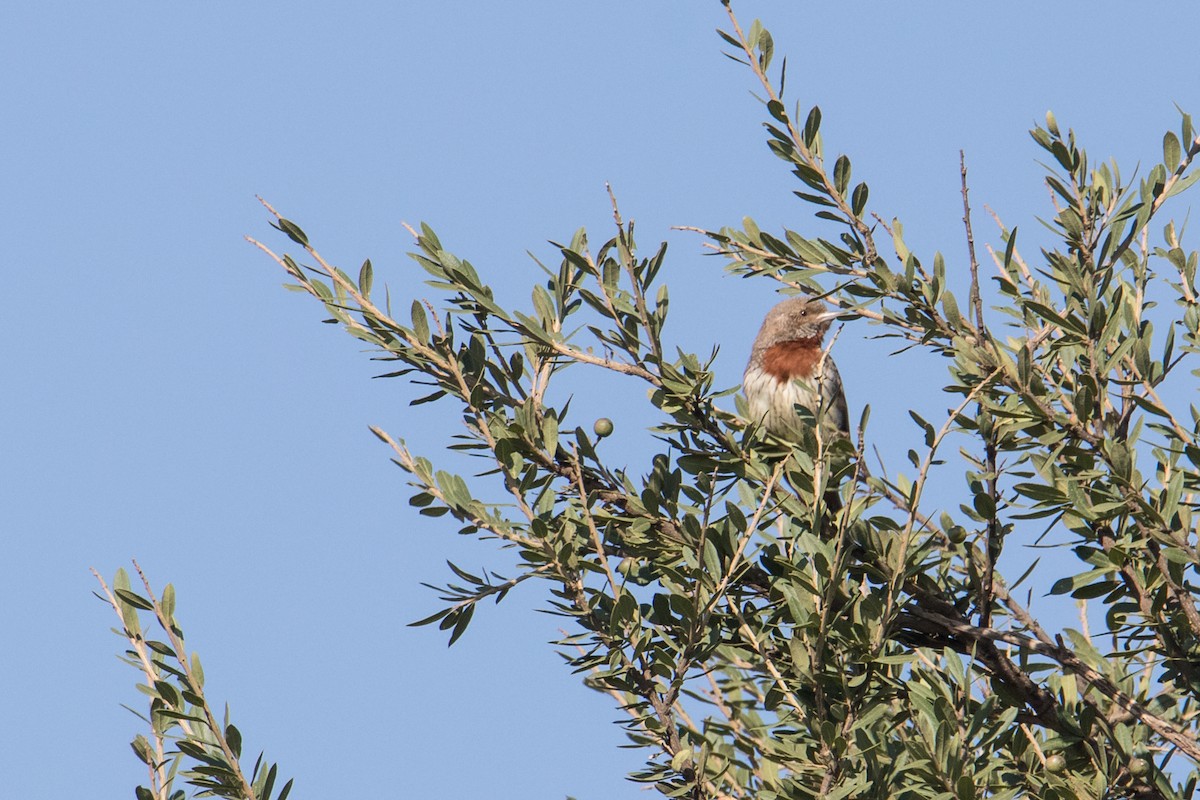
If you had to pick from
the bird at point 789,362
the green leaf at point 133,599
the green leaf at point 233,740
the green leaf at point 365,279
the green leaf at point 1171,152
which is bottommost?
the green leaf at point 233,740

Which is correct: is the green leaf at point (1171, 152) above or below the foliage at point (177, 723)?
above

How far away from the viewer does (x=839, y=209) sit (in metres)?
4.60

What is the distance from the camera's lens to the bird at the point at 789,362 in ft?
25.5

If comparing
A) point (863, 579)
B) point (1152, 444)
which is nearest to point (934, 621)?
point (863, 579)

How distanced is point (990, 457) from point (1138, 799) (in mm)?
1044

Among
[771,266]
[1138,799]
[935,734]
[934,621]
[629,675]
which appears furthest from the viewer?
[771,266]

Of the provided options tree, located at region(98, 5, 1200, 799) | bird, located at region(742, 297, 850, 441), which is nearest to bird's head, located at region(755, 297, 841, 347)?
bird, located at region(742, 297, 850, 441)

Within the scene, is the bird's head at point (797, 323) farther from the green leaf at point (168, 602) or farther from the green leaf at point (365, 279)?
the green leaf at point (168, 602)

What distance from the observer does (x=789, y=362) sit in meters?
7.95

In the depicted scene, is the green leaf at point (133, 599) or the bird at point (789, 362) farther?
the bird at point (789, 362)

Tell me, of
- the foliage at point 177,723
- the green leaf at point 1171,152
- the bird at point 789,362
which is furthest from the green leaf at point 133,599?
the bird at point 789,362

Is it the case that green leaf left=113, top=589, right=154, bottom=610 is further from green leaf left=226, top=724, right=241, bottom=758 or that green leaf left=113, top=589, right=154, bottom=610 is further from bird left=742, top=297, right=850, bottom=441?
bird left=742, top=297, right=850, bottom=441

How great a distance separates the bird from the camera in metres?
7.76

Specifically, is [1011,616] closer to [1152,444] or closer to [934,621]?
[934,621]
